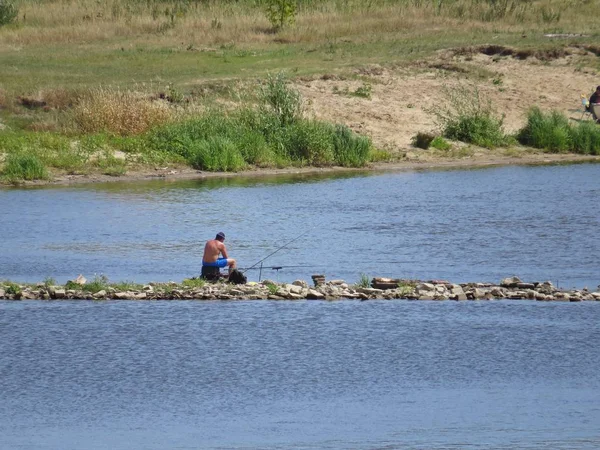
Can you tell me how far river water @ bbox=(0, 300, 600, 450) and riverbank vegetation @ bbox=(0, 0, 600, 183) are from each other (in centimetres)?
1861

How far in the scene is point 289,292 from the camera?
83.1 feet

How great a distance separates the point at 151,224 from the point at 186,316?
32.6 ft

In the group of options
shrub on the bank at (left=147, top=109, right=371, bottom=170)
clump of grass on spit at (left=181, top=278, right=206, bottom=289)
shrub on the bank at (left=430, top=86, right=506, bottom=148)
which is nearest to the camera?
clump of grass on spit at (left=181, top=278, right=206, bottom=289)

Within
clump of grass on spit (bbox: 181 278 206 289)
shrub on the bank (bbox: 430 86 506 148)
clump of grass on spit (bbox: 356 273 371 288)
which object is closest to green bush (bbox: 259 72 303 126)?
shrub on the bank (bbox: 430 86 506 148)

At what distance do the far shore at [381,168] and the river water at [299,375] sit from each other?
17240mm

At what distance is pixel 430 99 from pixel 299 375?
101 ft

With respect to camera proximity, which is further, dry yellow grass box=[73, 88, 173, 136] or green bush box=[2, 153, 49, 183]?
dry yellow grass box=[73, 88, 173, 136]

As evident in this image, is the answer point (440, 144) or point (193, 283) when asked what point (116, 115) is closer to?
point (440, 144)

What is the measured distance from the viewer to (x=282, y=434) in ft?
60.1

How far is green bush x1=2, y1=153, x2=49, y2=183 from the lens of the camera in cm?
4128

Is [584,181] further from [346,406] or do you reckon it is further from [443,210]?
[346,406]

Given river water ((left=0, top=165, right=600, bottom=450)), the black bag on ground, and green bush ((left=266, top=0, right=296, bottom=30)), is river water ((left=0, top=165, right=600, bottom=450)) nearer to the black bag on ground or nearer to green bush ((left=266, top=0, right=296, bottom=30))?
the black bag on ground

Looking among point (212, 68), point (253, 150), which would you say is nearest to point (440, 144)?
point (253, 150)

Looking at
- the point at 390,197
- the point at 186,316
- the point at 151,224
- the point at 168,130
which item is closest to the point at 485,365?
the point at 186,316
